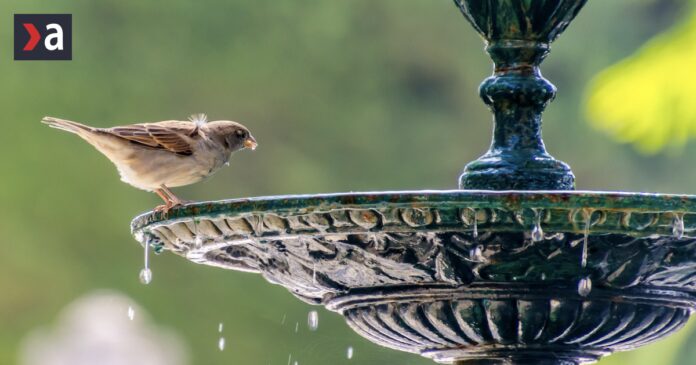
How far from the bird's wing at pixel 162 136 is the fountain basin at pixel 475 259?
3.43ft

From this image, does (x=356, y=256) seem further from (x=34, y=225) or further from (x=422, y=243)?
(x=34, y=225)

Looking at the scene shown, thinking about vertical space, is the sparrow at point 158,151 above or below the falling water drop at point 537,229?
above

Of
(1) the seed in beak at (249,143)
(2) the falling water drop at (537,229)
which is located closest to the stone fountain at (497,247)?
(2) the falling water drop at (537,229)

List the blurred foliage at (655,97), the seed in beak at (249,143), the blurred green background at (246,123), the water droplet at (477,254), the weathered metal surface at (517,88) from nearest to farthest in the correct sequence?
the water droplet at (477,254)
the weathered metal surface at (517,88)
the seed in beak at (249,143)
the blurred foliage at (655,97)
the blurred green background at (246,123)

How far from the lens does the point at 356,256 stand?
143 inches

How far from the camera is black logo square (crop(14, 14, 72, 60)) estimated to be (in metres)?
10.5

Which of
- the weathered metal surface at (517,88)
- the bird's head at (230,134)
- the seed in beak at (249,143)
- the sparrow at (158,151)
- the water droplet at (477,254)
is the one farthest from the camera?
the seed in beak at (249,143)

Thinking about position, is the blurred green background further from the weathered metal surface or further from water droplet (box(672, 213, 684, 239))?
water droplet (box(672, 213, 684, 239))

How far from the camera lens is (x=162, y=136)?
A: 5.03 m

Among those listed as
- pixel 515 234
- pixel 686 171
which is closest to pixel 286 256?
pixel 515 234

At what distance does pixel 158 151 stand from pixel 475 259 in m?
1.77

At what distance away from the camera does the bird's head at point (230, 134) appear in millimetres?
5277

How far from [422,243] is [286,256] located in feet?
1.37

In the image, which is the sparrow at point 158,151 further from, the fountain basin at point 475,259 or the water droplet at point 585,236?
the water droplet at point 585,236
